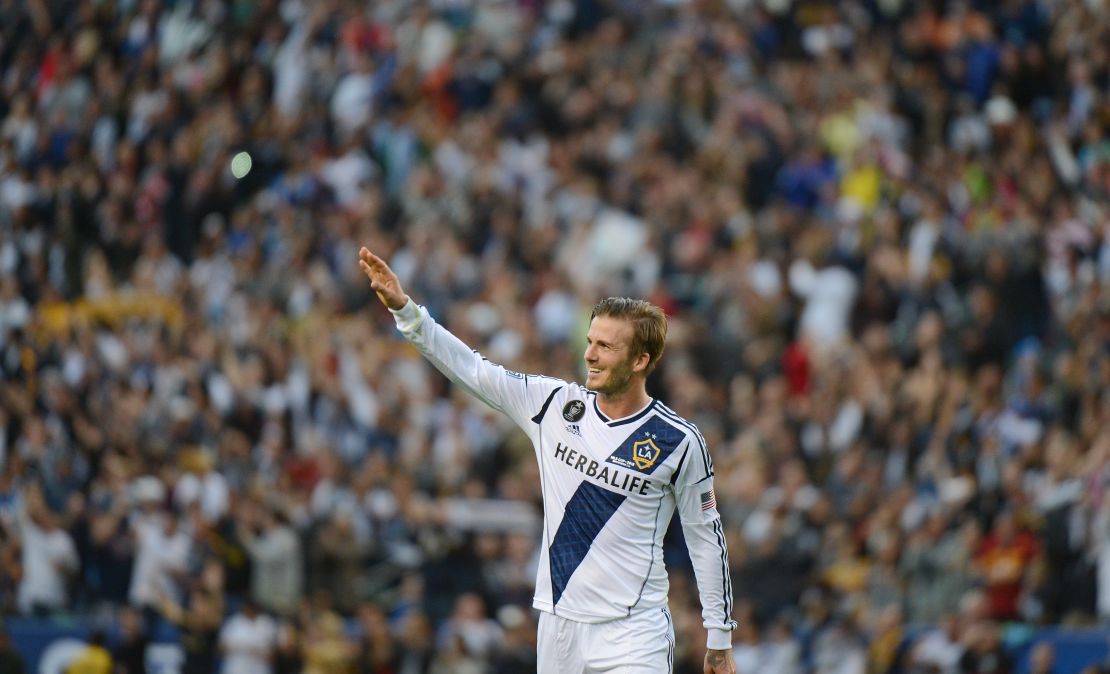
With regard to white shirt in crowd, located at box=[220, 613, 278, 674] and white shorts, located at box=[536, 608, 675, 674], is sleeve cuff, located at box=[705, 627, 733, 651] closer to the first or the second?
white shorts, located at box=[536, 608, 675, 674]

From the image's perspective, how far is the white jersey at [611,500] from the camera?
7.42 meters

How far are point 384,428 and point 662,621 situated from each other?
1125cm

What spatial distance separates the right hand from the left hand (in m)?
2.12

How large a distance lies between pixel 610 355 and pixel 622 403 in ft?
1.01

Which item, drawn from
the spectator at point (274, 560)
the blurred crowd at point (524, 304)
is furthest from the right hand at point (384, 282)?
the spectator at point (274, 560)

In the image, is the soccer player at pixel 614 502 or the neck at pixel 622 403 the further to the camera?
the neck at pixel 622 403

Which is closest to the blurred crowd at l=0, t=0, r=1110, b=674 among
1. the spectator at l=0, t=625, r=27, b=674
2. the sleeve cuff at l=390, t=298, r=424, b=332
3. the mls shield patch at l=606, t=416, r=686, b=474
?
the spectator at l=0, t=625, r=27, b=674

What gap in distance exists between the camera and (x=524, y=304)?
63.9ft

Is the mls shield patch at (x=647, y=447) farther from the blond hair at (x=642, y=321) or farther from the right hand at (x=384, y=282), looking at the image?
the right hand at (x=384, y=282)

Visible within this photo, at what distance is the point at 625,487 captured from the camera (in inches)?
293

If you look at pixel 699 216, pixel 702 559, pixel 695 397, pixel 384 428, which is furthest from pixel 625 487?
pixel 699 216

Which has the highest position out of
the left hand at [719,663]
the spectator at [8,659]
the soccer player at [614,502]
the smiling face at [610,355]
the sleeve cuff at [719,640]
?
the spectator at [8,659]

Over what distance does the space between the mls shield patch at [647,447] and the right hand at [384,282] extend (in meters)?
1.20

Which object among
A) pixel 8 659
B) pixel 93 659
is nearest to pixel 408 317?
pixel 8 659
